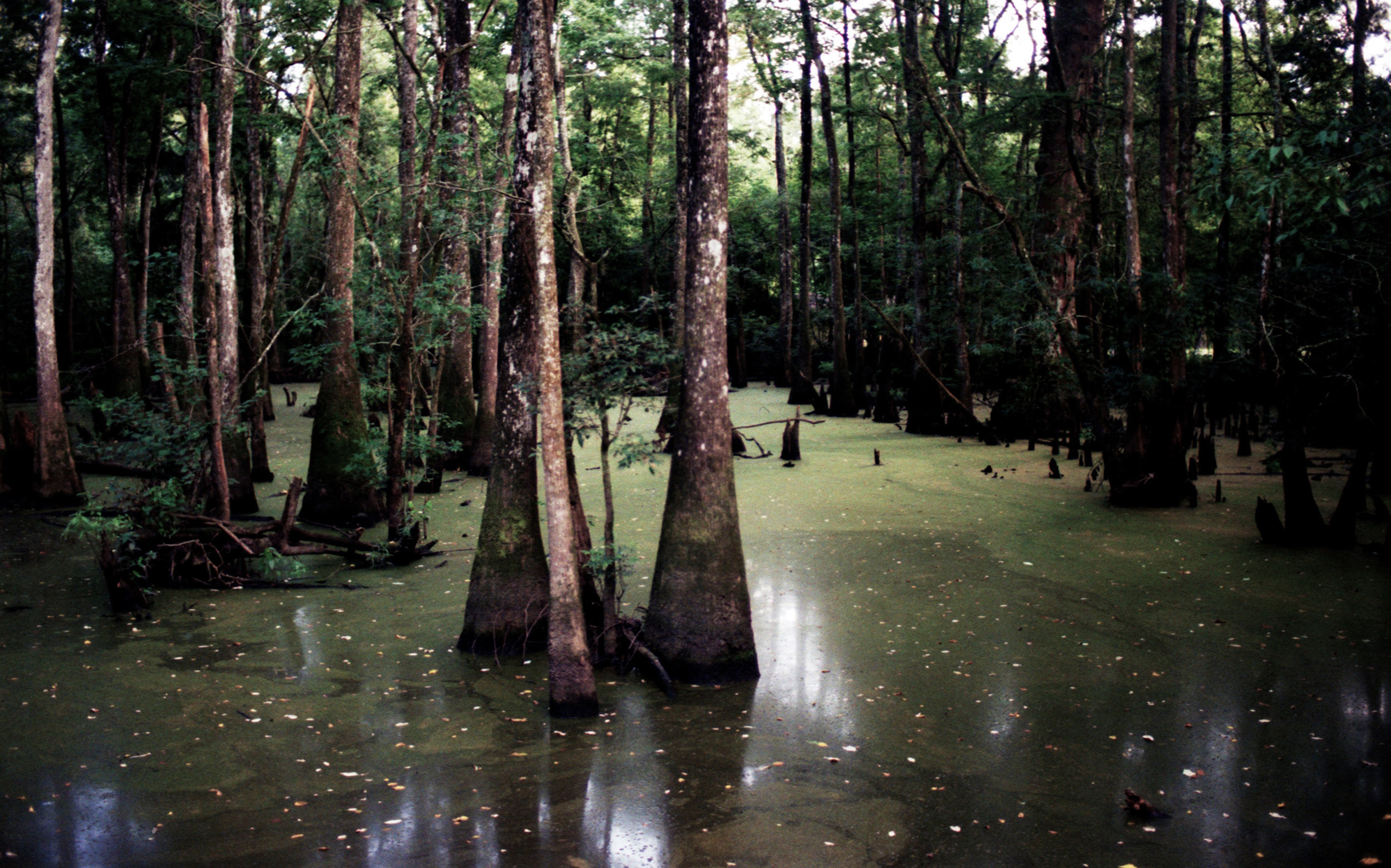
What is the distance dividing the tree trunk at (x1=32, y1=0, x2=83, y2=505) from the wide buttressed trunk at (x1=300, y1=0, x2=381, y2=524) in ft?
11.2

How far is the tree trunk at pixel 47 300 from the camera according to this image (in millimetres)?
11641

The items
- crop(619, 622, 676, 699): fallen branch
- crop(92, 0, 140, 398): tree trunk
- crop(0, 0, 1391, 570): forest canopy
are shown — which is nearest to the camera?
crop(619, 622, 676, 699): fallen branch

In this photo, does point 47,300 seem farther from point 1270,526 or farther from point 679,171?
point 1270,526

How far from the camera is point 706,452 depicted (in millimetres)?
6449

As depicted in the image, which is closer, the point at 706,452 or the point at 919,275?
the point at 706,452

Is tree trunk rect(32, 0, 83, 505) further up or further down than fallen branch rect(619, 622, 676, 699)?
further up

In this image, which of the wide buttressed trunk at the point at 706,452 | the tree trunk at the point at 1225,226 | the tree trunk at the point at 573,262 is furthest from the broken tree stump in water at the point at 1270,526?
the tree trunk at the point at 573,262

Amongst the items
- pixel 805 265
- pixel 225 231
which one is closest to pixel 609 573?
pixel 225 231

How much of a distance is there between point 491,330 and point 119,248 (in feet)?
34.3

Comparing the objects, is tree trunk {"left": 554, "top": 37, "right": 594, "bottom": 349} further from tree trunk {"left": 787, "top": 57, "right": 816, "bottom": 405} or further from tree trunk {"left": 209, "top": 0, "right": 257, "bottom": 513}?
A: tree trunk {"left": 787, "top": 57, "right": 816, "bottom": 405}

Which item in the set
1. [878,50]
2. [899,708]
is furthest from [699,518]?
[878,50]

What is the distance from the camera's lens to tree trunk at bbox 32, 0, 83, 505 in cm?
1164

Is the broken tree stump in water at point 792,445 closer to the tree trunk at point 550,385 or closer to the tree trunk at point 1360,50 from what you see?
the tree trunk at point 1360,50

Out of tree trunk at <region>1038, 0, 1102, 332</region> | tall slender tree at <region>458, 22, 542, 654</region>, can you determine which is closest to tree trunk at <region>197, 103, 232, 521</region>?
tall slender tree at <region>458, 22, 542, 654</region>
